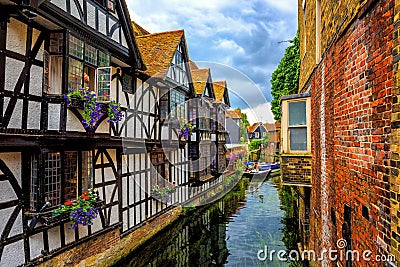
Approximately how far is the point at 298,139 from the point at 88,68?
19.3 feet

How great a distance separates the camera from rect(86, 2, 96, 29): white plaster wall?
7.45 metres

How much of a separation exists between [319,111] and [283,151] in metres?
2.29

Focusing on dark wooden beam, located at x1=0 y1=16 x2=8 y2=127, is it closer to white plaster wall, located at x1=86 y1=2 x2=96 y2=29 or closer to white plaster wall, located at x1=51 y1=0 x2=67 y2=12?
white plaster wall, located at x1=51 y1=0 x2=67 y2=12

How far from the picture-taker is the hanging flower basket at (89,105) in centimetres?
659

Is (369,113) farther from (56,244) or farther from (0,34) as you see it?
(56,244)

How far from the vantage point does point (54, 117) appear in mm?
6363

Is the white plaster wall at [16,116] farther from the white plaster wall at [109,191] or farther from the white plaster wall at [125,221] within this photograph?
the white plaster wall at [125,221]

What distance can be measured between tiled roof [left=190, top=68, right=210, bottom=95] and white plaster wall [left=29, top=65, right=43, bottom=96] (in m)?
12.1

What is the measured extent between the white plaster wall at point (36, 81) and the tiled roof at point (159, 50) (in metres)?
5.33

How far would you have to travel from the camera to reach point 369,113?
301 centimetres

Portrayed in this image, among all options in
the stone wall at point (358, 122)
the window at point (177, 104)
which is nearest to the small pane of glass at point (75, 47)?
the stone wall at point (358, 122)

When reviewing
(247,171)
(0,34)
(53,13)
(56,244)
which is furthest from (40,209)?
(247,171)

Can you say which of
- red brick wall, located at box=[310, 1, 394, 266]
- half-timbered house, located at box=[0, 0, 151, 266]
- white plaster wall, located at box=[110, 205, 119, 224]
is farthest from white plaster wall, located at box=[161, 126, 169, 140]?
red brick wall, located at box=[310, 1, 394, 266]

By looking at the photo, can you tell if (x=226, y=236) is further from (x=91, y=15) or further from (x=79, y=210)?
(x=91, y=15)
